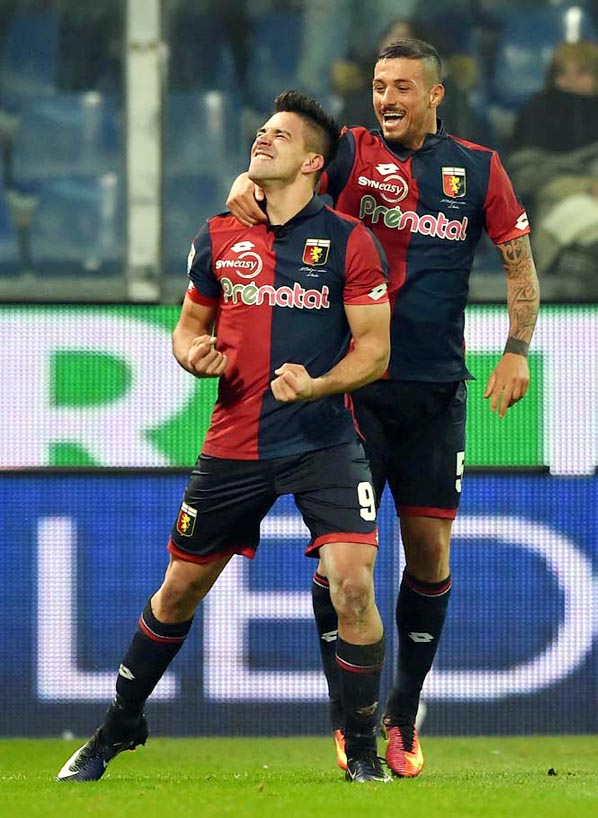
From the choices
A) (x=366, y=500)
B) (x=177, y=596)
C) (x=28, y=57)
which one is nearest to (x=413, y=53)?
(x=366, y=500)

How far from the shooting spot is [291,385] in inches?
197

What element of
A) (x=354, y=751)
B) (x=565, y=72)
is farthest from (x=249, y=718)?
(x=565, y=72)

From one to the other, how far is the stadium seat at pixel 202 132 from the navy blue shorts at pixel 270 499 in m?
4.10

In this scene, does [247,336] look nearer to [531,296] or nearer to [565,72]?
[531,296]

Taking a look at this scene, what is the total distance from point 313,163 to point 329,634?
1.61m

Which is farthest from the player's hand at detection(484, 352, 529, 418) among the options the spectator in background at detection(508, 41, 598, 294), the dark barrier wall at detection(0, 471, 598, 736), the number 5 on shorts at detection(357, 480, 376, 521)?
the spectator in background at detection(508, 41, 598, 294)

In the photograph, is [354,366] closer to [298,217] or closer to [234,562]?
[298,217]

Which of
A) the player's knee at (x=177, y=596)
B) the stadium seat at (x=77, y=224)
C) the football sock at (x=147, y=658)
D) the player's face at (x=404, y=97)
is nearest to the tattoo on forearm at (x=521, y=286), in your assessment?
the player's face at (x=404, y=97)

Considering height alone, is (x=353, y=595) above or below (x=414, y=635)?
above

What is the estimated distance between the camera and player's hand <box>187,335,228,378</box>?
16.8 feet

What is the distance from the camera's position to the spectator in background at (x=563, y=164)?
920cm

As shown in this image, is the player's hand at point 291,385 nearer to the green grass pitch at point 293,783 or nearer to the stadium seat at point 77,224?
the green grass pitch at point 293,783

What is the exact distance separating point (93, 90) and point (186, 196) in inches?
31.0

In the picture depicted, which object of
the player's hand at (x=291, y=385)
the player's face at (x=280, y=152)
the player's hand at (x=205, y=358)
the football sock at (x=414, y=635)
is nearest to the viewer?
the player's hand at (x=291, y=385)
